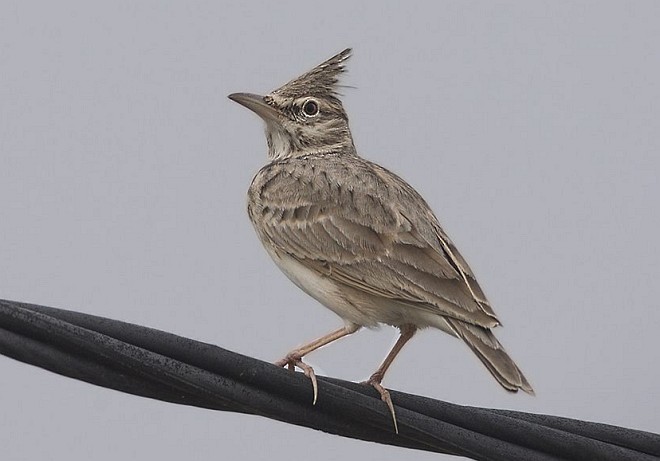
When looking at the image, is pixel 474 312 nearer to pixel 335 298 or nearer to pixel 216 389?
pixel 335 298

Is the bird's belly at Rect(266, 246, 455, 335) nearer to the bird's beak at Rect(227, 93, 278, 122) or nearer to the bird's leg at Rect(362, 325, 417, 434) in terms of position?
the bird's leg at Rect(362, 325, 417, 434)

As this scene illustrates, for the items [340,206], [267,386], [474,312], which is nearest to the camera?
[267,386]

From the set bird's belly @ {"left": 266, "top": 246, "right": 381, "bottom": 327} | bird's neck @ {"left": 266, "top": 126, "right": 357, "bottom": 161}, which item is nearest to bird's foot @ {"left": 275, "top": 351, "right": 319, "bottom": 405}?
bird's belly @ {"left": 266, "top": 246, "right": 381, "bottom": 327}

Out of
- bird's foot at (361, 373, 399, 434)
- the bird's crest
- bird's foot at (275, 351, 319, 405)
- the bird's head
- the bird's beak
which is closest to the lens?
bird's foot at (361, 373, 399, 434)

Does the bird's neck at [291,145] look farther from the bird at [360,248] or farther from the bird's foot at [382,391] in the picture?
the bird's foot at [382,391]

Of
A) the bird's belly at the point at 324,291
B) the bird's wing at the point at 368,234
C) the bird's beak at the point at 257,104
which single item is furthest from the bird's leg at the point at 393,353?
the bird's beak at the point at 257,104

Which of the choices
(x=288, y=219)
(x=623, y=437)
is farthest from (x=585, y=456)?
(x=288, y=219)
